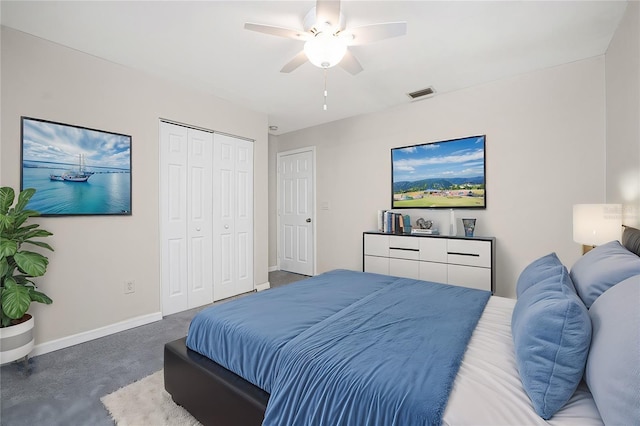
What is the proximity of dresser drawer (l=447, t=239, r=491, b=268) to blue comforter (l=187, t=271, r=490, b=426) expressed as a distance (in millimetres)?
A: 1214

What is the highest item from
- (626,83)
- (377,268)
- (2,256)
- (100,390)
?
(626,83)

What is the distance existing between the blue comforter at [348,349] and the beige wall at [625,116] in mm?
1301

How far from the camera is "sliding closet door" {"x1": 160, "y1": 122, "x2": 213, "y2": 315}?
321 cm

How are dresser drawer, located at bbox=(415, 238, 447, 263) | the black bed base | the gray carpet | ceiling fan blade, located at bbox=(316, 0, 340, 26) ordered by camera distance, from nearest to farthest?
1. the black bed base
2. the gray carpet
3. ceiling fan blade, located at bbox=(316, 0, 340, 26)
4. dresser drawer, located at bbox=(415, 238, 447, 263)

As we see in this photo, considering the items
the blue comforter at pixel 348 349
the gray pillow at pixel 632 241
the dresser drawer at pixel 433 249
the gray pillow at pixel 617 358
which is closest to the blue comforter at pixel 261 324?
the blue comforter at pixel 348 349

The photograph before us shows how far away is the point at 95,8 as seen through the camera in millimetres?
2061

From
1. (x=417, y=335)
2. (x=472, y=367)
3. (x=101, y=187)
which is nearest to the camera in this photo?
(x=472, y=367)

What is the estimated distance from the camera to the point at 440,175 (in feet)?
11.9

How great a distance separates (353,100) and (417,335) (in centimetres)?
317

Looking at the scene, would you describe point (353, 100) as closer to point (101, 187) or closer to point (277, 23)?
point (277, 23)

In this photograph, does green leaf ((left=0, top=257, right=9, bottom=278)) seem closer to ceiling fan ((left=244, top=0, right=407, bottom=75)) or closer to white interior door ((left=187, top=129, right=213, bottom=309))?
white interior door ((left=187, top=129, right=213, bottom=309))

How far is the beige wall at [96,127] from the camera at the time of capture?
2.30m

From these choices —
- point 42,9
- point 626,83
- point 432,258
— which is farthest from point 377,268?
point 42,9

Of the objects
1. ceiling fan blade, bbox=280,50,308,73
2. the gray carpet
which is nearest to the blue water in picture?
the gray carpet
